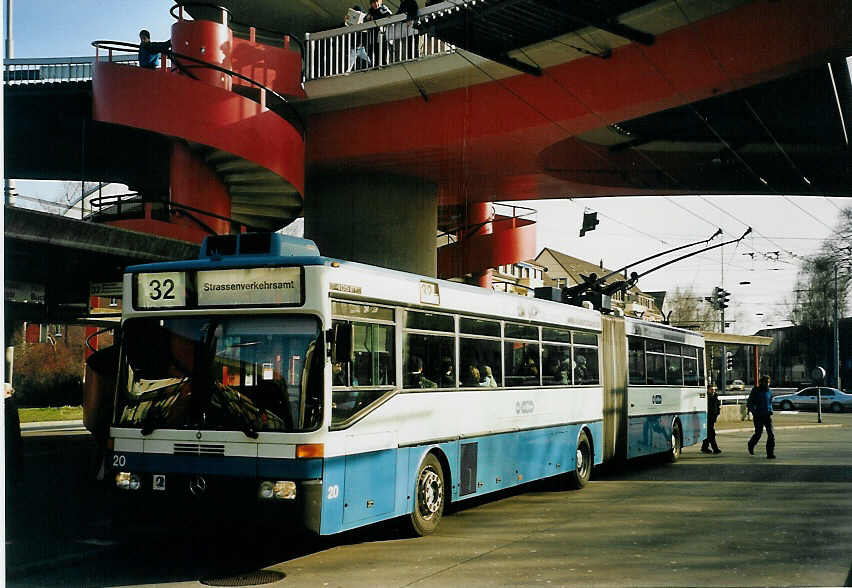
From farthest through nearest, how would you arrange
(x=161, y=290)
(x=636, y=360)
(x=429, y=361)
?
(x=636, y=360)
(x=429, y=361)
(x=161, y=290)

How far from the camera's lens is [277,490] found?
27.1 feet

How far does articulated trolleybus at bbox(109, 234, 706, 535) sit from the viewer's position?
8352 mm

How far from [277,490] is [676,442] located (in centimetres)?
1400

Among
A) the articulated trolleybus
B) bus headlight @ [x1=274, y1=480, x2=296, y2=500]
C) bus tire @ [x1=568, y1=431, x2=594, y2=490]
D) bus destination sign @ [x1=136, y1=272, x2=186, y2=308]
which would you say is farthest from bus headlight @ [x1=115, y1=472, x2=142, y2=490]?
bus tire @ [x1=568, y1=431, x2=594, y2=490]

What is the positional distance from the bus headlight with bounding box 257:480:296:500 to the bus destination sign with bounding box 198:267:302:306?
1.61 metres

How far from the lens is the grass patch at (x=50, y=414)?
35.8 metres

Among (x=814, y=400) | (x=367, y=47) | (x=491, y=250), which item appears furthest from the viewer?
(x=814, y=400)

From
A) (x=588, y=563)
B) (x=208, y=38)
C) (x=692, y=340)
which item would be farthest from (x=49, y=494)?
(x=692, y=340)

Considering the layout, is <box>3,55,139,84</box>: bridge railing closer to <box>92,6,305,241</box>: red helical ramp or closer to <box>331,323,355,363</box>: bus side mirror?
<box>92,6,305,241</box>: red helical ramp

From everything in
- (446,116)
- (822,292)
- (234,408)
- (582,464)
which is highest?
(446,116)

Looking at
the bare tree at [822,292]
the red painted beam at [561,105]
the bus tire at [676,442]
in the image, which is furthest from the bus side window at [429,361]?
the bare tree at [822,292]

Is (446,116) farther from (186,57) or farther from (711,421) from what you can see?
(711,421)

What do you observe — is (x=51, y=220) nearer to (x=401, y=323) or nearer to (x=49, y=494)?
(x=49, y=494)

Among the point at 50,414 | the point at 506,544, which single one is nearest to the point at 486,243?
the point at 50,414
